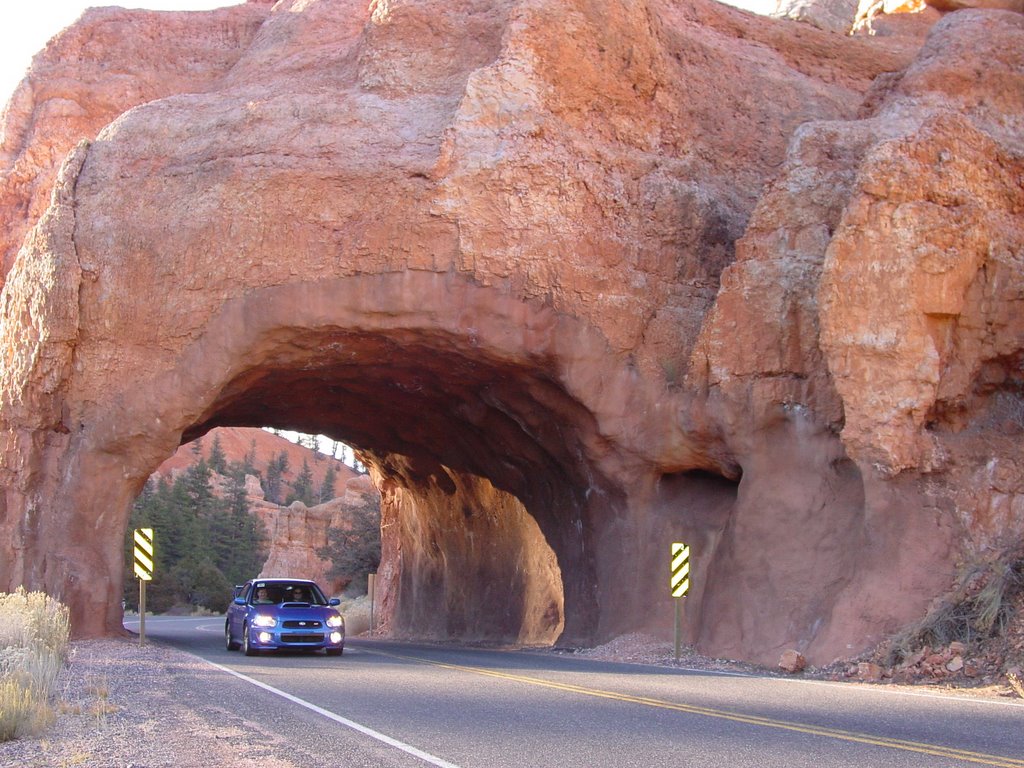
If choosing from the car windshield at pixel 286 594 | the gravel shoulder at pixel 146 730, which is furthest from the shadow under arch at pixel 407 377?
the gravel shoulder at pixel 146 730

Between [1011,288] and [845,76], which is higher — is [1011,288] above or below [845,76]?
below

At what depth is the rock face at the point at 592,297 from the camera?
61.9 ft

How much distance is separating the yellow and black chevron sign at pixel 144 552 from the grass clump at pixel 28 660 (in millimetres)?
4085

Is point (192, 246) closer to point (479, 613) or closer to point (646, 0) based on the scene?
point (646, 0)

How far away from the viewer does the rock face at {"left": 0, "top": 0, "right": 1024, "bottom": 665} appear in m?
18.9

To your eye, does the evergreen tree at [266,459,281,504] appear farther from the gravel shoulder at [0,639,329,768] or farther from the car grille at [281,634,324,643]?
the gravel shoulder at [0,639,329,768]

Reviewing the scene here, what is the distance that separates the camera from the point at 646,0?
2619 centimetres

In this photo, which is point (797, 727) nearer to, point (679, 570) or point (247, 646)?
point (679, 570)

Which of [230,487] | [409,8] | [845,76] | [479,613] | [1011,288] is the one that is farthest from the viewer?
[230,487]

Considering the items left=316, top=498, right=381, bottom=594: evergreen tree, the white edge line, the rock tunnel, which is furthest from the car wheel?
left=316, top=498, right=381, bottom=594: evergreen tree

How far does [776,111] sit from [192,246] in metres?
13.7

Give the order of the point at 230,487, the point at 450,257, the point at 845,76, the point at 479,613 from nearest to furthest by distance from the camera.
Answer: the point at 450,257 → the point at 845,76 → the point at 479,613 → the point at 230,487

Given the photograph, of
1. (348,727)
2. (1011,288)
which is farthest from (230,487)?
(348,727)

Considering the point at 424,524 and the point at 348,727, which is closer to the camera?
the point at 348,727
